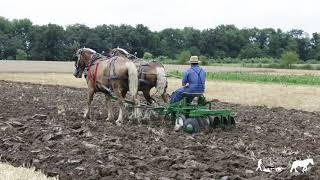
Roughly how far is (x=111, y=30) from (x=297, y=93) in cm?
7786

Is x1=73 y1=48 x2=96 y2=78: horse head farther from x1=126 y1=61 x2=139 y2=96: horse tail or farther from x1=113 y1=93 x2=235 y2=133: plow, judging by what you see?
x1=113 y1=93 x2=235 y2=133: plow

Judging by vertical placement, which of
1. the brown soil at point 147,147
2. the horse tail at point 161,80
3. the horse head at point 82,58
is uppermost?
the horse head at point 82,58

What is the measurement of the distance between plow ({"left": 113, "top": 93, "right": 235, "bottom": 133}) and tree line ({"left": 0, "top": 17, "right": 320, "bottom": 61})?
232ft

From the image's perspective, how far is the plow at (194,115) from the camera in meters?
13.7

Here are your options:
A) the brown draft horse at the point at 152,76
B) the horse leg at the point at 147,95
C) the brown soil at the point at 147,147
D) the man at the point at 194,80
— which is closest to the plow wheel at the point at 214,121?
the brown soil at the point at 147,147

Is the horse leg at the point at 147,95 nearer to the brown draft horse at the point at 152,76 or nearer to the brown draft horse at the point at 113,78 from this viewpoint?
the brown draft horse at the point at 152,76

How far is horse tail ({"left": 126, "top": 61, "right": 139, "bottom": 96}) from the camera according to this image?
1531cm

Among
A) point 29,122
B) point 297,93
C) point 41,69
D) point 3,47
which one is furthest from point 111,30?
point 29,122

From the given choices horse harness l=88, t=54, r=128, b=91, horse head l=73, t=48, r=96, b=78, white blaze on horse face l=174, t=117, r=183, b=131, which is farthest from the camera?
horse head l=73, t=48, r=96, b=78

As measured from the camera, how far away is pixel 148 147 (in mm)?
10914

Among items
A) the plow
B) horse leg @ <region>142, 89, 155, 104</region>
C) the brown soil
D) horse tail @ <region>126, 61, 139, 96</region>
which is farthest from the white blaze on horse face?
horse leg @ <region>142, 89, 155, 104</region>

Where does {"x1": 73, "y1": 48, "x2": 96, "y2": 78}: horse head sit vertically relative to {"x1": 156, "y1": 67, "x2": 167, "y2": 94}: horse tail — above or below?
above

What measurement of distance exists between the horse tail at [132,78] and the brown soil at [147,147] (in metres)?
0.86

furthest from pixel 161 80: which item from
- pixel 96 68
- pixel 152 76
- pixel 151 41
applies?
pixel 151 41
